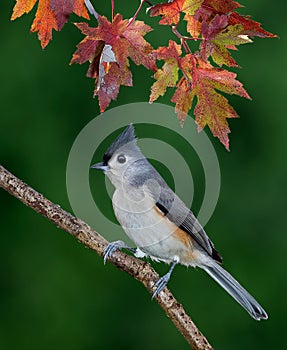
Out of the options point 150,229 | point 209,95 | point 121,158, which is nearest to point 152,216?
point 150,229

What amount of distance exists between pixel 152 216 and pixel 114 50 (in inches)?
26.1

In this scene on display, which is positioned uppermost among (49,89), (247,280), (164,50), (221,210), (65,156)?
(164,50)

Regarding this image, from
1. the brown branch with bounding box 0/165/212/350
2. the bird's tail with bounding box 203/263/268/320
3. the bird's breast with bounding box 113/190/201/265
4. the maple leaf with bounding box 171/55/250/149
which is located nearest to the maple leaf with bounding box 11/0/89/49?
the maple leaf with bounding box 171/55/250/149

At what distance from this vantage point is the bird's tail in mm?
2127

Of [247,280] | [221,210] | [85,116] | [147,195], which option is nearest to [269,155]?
[221,210]

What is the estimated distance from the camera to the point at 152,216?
206 cm

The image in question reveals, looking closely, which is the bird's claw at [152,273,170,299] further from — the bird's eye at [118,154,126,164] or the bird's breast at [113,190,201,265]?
the bird's eye at [118,154,126,164]

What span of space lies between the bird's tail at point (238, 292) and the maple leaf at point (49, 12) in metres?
0.96

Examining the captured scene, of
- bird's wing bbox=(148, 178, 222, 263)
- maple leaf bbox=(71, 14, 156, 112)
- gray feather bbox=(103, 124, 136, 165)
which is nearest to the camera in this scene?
maple leaf bbox=(71, 14, 156, 112)

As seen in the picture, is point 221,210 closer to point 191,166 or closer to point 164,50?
point 191,166

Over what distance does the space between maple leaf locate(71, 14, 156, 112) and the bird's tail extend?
0.86 m

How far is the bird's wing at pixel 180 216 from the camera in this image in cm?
212

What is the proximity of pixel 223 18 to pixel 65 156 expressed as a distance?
2458 millimetres

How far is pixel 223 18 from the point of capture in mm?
1541
